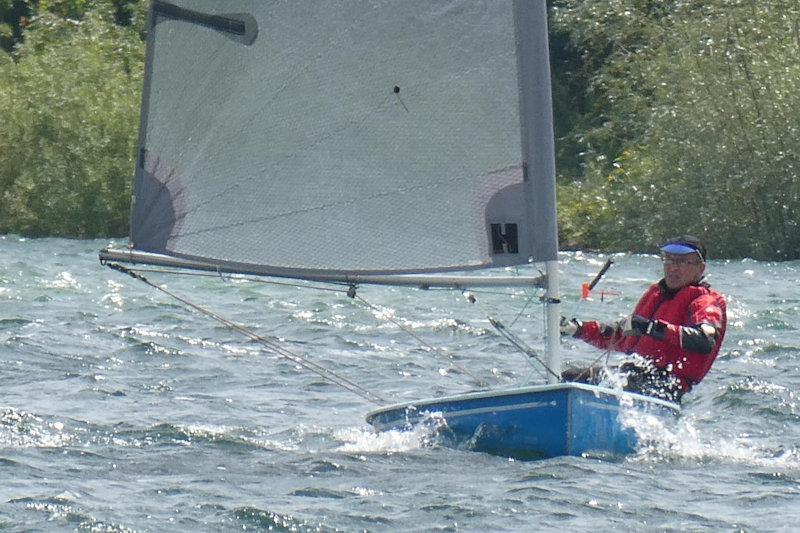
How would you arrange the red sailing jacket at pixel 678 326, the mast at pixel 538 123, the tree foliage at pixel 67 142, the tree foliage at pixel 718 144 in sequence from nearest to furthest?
the mast at pixel 538 123 < the red sailing jacket at pixel 678 326 < the tree foliage at pixel 718 144 < the tree foliage at pixel 67 142

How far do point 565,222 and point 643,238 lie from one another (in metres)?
1.59

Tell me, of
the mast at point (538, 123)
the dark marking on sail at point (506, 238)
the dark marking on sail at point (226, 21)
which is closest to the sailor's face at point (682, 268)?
the mast at point (538, 123)

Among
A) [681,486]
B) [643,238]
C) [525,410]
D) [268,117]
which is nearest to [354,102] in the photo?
[268,117]

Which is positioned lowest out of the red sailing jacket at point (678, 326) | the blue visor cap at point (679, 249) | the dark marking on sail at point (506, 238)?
the red sailing jacket at point (678, 326)

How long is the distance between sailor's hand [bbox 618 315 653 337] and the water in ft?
1.50

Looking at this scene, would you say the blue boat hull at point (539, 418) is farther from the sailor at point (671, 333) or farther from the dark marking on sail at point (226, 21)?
the dark marking on sail at point (226, 21)

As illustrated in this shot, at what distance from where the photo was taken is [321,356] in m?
12.1

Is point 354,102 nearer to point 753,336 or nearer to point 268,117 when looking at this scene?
point 268,117

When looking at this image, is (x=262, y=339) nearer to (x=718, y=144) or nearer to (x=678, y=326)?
(x=678, y=326)

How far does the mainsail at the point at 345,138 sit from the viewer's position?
771 cm

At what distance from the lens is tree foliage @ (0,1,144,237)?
2334 cm

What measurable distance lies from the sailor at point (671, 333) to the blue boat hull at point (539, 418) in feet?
1.30

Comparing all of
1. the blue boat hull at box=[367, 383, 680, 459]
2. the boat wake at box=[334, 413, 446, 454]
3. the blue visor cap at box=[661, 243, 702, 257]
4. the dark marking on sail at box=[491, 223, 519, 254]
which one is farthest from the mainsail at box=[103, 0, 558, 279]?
the blue visor cap at box=[661, 243, 702, 257]

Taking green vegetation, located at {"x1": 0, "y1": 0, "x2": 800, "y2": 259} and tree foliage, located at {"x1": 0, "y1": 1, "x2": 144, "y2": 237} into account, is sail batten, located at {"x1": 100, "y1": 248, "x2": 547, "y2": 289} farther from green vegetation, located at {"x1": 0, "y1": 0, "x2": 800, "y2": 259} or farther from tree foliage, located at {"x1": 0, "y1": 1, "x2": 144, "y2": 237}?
tree foliage, located at {"x1": 0, "y1": 1, "x2": 144, "y2": 237}
